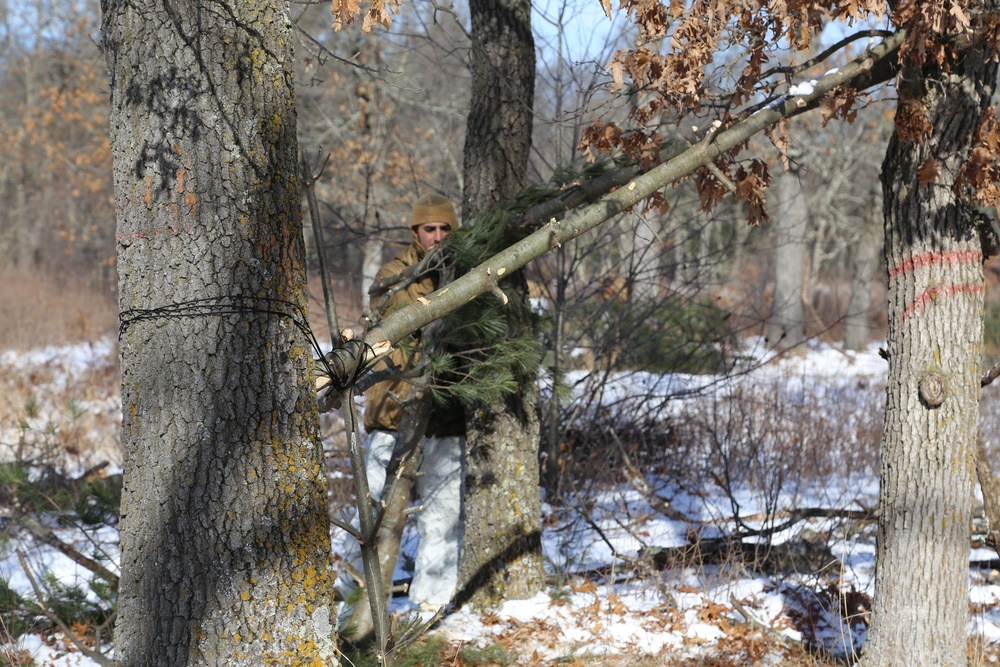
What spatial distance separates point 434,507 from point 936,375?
2.59 meters

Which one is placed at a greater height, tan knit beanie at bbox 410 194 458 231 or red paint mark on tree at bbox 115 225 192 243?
tan knit beanie at bbox 410 194 458 231

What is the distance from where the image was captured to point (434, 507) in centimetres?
493

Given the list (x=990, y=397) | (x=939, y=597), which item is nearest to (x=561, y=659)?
(x=939, y=597)

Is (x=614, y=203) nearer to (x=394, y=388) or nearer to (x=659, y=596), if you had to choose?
(x=394, y=388)

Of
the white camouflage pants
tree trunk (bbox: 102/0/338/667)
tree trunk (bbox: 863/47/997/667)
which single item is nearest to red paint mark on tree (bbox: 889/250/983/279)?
tree trunk (bbox: 863/47/997/667)

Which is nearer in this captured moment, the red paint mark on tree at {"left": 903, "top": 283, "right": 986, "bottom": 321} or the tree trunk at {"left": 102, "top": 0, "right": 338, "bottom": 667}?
the tree trunk at {"left": 102, "top": 0, "right": 338, "bottom": 667}

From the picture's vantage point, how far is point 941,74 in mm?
3842

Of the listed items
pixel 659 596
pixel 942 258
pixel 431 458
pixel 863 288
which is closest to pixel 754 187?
pixel 942 258

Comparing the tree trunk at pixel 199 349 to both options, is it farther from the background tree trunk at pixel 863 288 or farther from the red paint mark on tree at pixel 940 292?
the background tree trunk at pixel 863 288

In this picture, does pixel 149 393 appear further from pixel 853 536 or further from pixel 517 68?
pixel 853 536

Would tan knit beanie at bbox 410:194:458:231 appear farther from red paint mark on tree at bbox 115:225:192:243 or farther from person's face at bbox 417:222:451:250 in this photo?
red paint mark on tree at bbox 115:225:192:243

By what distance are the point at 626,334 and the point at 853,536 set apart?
207 cm

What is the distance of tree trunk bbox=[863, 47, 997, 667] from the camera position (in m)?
3.84

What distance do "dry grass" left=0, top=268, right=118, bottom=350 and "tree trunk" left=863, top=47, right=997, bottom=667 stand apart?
43.5 ft
